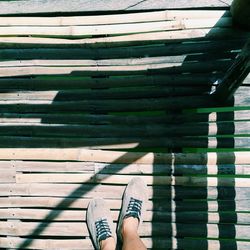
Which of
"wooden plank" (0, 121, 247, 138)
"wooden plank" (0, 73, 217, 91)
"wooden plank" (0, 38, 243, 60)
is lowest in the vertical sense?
"wooden plank" (0, 121, 247, 138)

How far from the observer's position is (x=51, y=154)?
4.27 m

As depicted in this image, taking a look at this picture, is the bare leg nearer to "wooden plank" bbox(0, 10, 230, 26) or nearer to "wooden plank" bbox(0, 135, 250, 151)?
"wooden plank" bbox(0, 135, 250, 151)

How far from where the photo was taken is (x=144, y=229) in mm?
4223

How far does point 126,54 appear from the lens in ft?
14.1

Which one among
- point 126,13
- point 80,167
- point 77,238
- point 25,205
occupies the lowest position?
point 77,238

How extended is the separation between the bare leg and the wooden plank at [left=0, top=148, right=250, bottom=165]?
1.98 ft

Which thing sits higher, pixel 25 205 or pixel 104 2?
pixel 104 2

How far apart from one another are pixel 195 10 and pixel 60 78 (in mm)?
1578

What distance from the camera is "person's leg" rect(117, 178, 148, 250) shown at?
4055 mm

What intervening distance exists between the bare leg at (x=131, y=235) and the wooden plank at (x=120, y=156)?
0.60 meters

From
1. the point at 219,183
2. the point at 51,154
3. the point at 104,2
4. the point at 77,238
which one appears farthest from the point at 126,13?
the point at 77,238

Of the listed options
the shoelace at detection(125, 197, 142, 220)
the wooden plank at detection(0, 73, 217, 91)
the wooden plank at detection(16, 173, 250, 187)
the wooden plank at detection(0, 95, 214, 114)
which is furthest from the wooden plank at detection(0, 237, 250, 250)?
the wooden plank at detection(0, 73, 217, 91)

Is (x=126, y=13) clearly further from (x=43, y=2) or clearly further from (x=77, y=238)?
(x=77, y=238)

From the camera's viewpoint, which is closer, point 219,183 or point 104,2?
point 219,183
